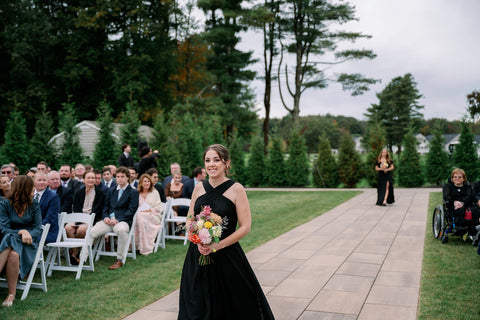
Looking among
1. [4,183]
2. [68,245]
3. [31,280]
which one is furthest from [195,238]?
[4,183]

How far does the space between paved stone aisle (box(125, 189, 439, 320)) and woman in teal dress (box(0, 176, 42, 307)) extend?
5.89ft

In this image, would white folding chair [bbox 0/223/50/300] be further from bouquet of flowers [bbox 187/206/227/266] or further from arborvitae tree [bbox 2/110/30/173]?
arborvitae tree [bbox 2/110/30/173]

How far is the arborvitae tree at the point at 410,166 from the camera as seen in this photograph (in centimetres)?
2102

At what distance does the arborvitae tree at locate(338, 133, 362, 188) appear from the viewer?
70.6ft

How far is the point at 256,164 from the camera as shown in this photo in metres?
23.1

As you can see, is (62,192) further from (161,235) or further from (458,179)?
(458,179)

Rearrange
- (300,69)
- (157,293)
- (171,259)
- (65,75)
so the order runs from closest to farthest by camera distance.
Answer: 1. (157,293)
2. (171,259)
3. (65,75)
4. (300,69)

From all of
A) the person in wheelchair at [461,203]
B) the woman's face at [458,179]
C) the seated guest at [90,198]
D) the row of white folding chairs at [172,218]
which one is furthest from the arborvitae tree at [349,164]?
the seated guest at [90,198]

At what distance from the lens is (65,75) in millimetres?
25797

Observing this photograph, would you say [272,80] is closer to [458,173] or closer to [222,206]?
[458,173]

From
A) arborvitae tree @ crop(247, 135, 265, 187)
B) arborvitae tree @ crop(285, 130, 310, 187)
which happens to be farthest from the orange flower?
arborvitae tree @ crop(247, 135, 265, 187)

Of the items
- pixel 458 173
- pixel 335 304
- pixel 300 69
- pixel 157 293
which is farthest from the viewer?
pixel 300 69

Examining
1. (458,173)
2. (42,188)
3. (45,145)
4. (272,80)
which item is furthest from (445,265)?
(272,80)

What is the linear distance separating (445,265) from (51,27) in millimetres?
27197
